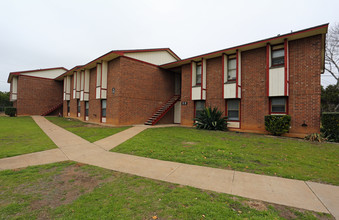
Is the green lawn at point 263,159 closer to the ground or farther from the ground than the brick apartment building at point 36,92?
closer to the ground

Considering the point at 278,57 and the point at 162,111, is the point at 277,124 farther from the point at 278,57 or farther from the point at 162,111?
the point at 162,111

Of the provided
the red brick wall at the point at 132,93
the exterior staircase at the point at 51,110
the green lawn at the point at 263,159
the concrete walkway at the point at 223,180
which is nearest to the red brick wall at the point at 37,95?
the exterior staircase at the point at 51,110

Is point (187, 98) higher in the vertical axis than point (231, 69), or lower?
lower

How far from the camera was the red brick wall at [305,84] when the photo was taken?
8.86 meters

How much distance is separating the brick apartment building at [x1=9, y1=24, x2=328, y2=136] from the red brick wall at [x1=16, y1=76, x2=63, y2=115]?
9799mm

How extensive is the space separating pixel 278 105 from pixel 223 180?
8.87 metres

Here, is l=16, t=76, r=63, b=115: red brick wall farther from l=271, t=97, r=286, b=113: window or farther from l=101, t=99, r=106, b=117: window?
l=271, t=97, r=286, b=113: window

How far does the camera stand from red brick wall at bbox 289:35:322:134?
29.1ft

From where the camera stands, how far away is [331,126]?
830 cm

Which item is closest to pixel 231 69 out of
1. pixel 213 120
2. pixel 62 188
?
pixel 213 120

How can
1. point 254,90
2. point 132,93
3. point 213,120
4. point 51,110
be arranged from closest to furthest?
point 254,90 → point 213,120 → point 132,93 → point 51,110

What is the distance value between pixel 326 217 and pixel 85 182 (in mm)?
4417

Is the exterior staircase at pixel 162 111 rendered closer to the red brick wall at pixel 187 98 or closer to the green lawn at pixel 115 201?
the red brick wall at pixel 187 98

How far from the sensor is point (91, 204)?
2.65 m
